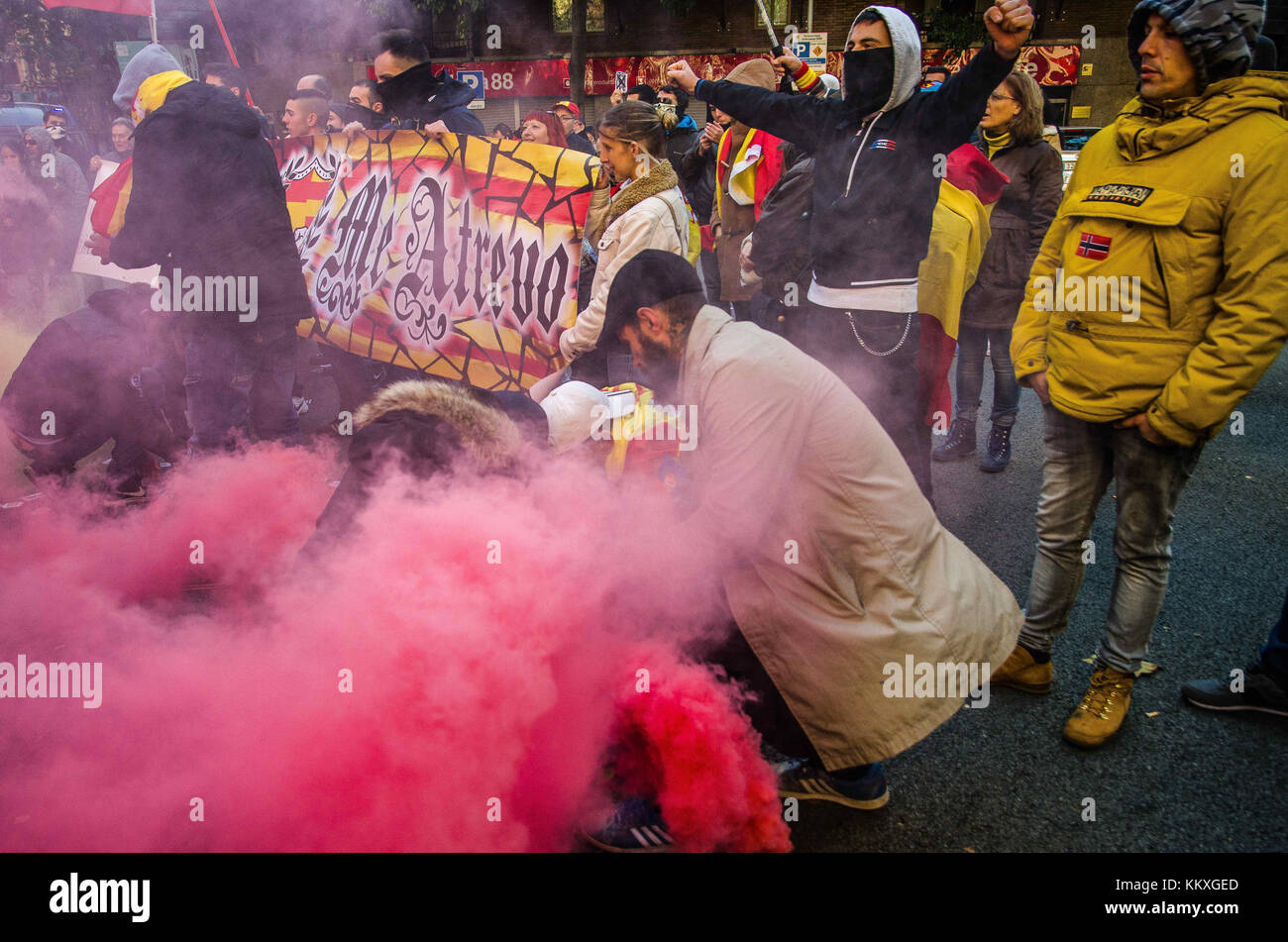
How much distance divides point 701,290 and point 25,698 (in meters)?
2.24

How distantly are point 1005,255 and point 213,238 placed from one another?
4.14 meters

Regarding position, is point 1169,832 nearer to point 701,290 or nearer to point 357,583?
point 701,290

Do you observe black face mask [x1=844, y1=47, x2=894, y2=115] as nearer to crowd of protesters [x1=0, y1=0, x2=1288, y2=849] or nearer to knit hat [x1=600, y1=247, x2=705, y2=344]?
crowd of protesters [x1=0, y1=0, x2=1288, y2=849]

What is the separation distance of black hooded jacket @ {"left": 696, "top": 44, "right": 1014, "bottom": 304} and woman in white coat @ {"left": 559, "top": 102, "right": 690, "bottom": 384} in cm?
59

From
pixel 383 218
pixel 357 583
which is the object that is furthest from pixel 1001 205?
pixel 357 583

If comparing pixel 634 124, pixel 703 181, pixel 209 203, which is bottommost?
pixel 209 203

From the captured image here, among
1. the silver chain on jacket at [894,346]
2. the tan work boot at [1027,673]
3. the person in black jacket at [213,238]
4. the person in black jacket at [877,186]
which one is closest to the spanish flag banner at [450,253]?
the person in black jacket at [213,238]

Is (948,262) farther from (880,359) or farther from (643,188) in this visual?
(643,188)

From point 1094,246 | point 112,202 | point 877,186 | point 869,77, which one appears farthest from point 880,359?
point 112,202

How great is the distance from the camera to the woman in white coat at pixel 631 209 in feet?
11.9

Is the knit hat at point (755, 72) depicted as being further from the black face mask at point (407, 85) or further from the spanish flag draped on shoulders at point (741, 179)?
the black face mask at point (407, 85)

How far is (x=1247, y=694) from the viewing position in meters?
2.74

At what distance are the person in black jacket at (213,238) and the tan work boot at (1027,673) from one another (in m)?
3.40

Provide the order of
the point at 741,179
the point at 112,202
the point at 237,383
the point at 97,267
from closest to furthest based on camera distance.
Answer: the point at 237,383
the point at 112,202
the point at 741,179
the point at 97,267
